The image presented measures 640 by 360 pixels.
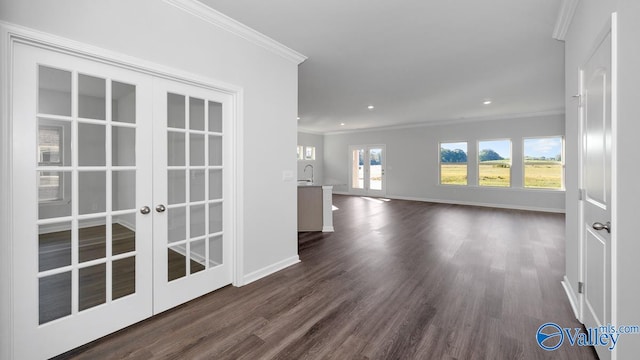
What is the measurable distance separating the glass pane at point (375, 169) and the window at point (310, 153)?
2.49 meters

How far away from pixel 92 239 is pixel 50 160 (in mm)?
619

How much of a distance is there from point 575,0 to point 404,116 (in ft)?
19.4

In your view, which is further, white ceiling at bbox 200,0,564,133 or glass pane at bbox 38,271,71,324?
white ceiling at bbox 200,0,564,133

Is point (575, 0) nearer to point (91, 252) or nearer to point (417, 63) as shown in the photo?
point (417, 63)

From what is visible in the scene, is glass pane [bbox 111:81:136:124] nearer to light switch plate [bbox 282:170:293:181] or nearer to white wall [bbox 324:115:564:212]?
light switch plate [bbox 282:170:293:181]

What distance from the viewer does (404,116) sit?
8.15 metres

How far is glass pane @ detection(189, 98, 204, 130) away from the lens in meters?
2.53

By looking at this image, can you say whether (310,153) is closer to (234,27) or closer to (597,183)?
(234,27)

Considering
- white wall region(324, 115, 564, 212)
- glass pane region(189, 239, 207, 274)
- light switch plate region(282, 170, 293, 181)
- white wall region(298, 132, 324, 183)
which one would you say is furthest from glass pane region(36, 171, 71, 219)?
white wall region(298, 132, 324, 183)

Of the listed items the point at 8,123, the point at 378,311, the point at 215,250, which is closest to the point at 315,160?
the point at 215,250

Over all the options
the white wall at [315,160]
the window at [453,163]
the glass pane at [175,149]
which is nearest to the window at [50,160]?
the glass pane at [175,149]

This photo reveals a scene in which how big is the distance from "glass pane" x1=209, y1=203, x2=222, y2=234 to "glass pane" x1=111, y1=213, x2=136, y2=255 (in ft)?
2.23

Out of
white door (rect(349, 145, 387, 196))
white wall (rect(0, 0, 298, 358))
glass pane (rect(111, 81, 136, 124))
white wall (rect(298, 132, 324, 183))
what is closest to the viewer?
white wall (rect(0, 0, 298, 358))

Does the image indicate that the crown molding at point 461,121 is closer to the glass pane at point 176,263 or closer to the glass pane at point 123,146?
the glass pane at point 176,263
